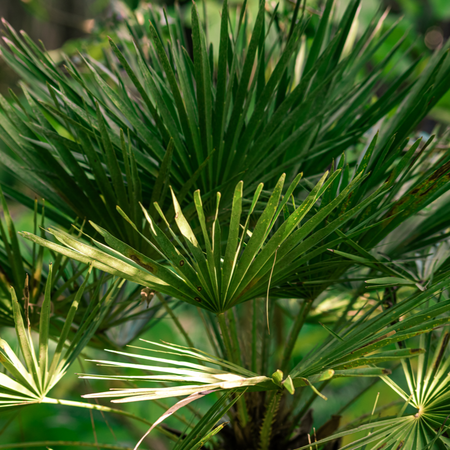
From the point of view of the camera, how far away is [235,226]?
387 millimetres

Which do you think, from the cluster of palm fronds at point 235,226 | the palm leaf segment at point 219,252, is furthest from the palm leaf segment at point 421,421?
the palm leaf segment at point 219,252

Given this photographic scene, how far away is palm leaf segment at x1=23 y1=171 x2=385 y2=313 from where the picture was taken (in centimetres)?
38

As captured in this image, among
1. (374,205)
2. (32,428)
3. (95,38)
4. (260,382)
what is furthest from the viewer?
(32,428)

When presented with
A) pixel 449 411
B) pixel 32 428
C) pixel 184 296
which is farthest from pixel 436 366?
pixel 32 428

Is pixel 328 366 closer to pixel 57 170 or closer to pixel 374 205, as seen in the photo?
pixel 374 205

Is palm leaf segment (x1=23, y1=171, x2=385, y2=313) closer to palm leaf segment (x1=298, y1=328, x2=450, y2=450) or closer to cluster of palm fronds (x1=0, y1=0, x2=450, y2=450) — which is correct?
cluster of palm fronds (x1=0, y1=0, x2=450, y2=450)

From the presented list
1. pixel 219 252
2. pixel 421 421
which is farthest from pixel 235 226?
pixel 421 421

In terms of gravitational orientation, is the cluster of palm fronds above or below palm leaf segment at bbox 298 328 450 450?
above

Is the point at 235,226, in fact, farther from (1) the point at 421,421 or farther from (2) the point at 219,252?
(1) the point at 421,421

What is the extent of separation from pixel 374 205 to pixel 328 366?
21 centimetres

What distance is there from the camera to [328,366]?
40 cm

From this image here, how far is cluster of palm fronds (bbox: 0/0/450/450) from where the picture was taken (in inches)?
15.5

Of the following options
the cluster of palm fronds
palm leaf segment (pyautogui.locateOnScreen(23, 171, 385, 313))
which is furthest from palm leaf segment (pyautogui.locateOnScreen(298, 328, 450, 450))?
palm leaf segment (pyautogui.locateOnScreen(23, 171, 385, 313))

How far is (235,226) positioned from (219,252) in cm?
4
